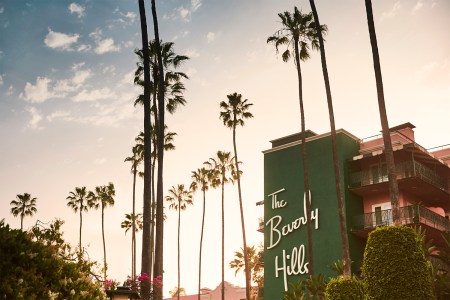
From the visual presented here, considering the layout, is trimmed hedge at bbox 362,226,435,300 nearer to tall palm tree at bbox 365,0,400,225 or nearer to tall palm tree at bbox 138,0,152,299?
tall palm tree at bbox 365,0,400,225

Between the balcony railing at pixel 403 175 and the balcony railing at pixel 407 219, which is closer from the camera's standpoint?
the balcony railing at pixel 407 219

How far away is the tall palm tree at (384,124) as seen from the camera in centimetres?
1973

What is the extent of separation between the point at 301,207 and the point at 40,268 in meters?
33.3

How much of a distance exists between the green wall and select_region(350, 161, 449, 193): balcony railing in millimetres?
1042

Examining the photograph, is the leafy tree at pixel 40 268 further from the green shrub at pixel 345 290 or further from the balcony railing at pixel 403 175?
the balcony railing at pixel 403 175

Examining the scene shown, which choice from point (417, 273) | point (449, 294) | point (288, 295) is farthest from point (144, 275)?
point (449, 294)

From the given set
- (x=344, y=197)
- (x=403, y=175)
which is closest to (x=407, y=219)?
(x=403, y=175)

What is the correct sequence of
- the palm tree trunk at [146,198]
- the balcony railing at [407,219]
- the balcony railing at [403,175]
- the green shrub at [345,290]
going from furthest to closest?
the balcony railing at [403,175]
the balcony railing at [407,219]
the green shrub at [345,290]
the palm tree trunk at [146,198]

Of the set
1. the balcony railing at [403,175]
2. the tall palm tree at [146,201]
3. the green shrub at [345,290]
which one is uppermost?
the balcony railing at [403,175]

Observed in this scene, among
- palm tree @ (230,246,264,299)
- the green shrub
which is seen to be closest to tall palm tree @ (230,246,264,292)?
palm tree @ (230,246,264,299)

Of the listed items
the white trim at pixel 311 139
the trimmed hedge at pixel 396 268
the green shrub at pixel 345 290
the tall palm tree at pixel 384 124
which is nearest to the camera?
the trimmed hedge at pixel 396 268

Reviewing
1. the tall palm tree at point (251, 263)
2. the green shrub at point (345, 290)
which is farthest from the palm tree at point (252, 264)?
the green shrub at point (345, 290)

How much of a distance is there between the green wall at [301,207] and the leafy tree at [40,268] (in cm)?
2998

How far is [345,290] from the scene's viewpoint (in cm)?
2034
